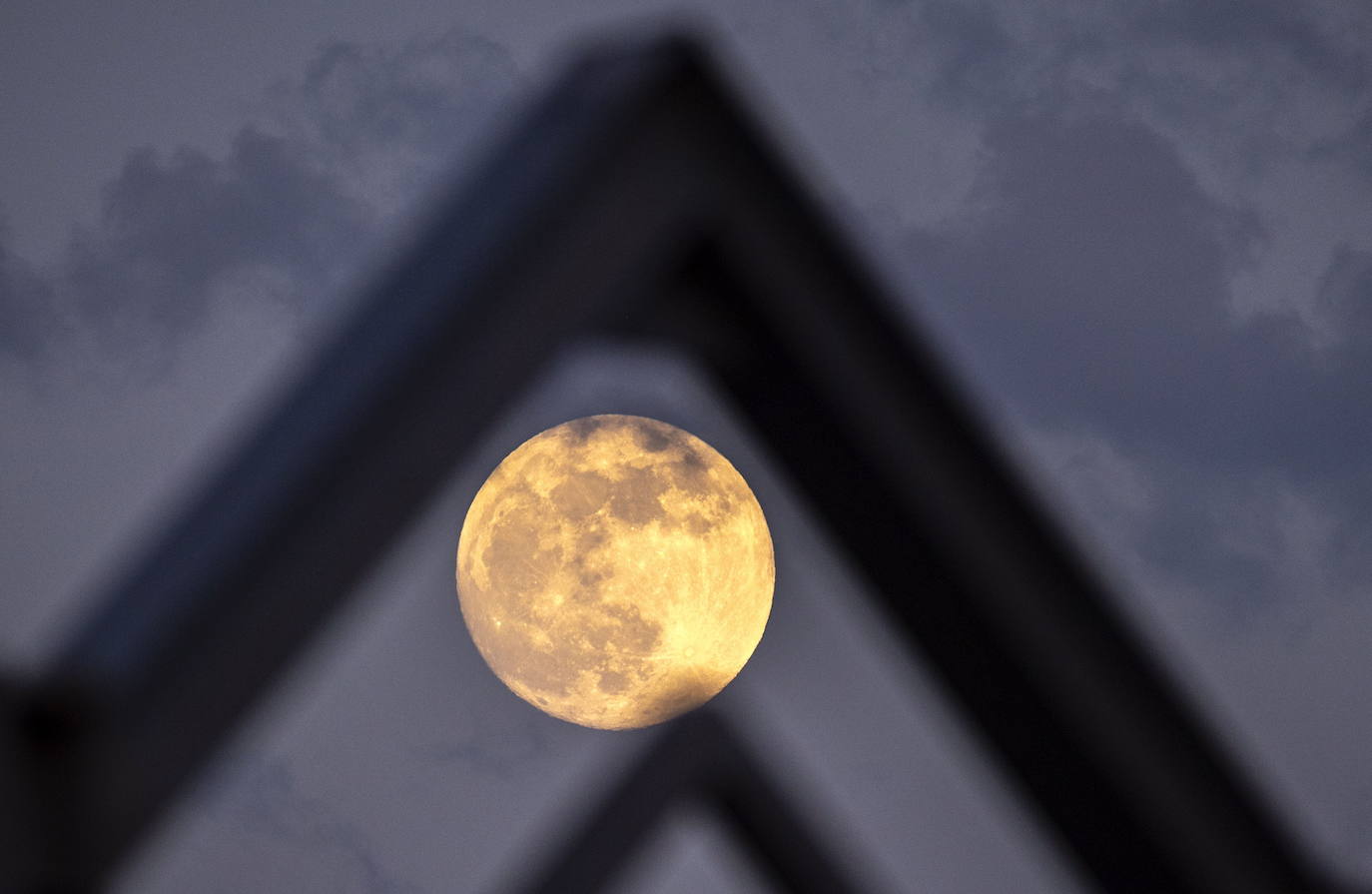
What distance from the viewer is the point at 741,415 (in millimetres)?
3732

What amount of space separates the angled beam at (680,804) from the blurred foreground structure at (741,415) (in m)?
5.77

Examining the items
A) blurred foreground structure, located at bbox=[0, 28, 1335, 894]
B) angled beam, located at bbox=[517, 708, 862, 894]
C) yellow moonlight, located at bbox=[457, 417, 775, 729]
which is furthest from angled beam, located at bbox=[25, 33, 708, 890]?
yellow moonlight, located at bbox=[457, 417, 775, 729]

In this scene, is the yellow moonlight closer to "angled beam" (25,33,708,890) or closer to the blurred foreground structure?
the blurred foreground structure

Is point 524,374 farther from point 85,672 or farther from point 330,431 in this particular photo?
point 85,672

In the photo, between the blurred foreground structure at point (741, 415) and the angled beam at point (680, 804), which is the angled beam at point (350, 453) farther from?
the angled beam at point (680, 804)

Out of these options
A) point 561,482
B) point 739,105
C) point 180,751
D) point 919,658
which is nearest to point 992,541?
point 919,658

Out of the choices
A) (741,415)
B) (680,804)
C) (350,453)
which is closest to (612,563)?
(680,804)

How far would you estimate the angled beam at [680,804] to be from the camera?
29.9 ft

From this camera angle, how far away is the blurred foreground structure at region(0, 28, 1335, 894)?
241 cm

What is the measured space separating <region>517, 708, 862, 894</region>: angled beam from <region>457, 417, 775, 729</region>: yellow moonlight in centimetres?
115

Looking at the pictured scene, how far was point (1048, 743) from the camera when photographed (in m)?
3.45

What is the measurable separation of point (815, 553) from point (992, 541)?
0.95 meters

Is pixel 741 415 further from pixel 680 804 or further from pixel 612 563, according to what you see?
pixel 612 563

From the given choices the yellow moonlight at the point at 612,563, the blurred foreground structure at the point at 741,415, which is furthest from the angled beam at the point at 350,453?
the yellow moonlight at the point at 612,563
